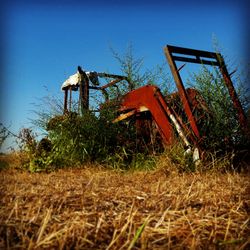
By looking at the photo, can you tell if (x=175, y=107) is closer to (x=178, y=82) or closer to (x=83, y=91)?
(x=178, y=82)

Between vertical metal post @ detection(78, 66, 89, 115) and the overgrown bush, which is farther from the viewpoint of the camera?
vertical metal post @ detection(78, 66, 89, 115)

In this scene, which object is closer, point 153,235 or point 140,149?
point 153,235

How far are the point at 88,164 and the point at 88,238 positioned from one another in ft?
14.0

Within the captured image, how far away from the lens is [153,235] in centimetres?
165

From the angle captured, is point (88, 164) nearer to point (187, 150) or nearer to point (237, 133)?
point (187, 150)

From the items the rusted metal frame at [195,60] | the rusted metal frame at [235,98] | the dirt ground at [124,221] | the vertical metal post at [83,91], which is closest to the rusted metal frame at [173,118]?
the rusted metal frame at [195,60]

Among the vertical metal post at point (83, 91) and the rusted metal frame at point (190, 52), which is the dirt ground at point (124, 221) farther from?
the vertical metal post at point (83, 91)

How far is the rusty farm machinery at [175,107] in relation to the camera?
4.87m

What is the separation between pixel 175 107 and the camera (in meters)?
5.53

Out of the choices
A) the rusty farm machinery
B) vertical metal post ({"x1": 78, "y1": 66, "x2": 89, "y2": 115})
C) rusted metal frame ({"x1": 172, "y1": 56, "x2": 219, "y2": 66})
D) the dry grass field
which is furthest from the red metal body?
the dry grass field

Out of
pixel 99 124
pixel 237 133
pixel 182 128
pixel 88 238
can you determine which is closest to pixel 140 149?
pixel 99 124

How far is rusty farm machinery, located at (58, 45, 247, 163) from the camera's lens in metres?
4.87

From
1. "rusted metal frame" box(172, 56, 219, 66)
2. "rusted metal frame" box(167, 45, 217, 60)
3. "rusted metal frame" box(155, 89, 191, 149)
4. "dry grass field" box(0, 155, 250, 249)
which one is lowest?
"dry grass field" box(0, 155, 250, 249)

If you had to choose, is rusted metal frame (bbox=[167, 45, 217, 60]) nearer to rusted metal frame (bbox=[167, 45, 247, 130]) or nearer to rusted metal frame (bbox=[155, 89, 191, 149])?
rusted metal frame (bbox=[167, 45, 247, 130])
